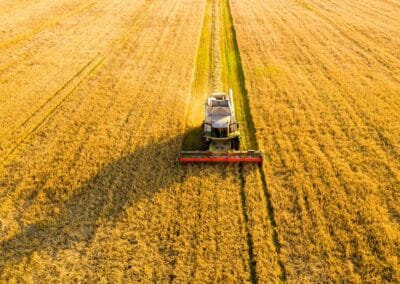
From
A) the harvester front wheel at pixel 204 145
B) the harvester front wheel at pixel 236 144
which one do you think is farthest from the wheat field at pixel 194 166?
the harvester front wheel at pixel 236 144

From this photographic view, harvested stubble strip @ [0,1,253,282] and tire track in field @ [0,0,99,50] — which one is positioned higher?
tire track in field @ [0,0,99,50]

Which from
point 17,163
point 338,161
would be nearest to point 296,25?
point 338,161

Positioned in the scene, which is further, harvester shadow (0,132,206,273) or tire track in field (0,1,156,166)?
tire track in field (0,1,156,166)

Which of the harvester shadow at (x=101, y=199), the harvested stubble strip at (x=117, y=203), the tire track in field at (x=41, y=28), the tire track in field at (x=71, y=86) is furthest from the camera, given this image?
the tire track in field at (x=41, y=28)

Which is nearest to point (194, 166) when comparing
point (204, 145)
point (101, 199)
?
point (204, 145)

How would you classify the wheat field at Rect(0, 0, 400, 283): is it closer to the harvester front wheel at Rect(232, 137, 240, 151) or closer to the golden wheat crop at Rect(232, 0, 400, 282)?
the golden wheat crop at Rect(232, 0, 400, 282)

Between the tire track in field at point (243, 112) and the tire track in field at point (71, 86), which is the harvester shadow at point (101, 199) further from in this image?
the tire track in field at point (71, 86)

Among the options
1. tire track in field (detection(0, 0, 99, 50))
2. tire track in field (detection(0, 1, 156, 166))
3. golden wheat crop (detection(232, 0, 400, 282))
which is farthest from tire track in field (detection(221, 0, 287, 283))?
tire track in field (detection(0, 0, 99, 50))
